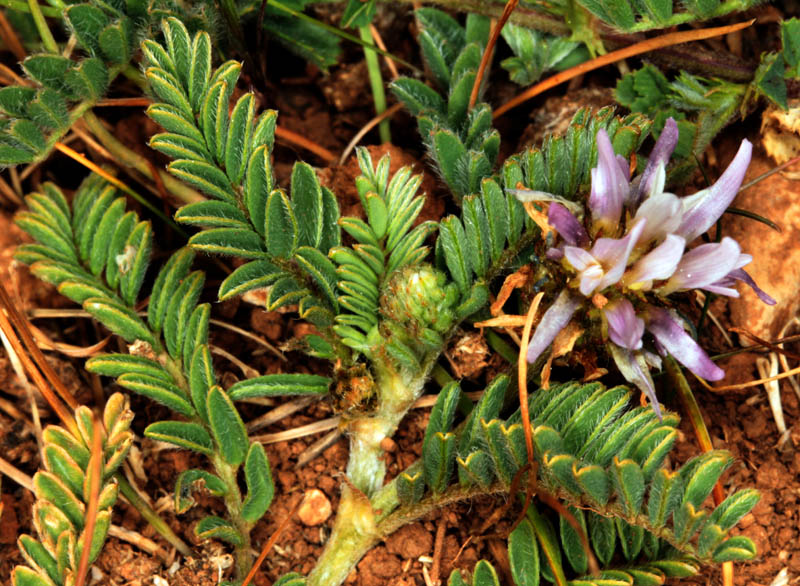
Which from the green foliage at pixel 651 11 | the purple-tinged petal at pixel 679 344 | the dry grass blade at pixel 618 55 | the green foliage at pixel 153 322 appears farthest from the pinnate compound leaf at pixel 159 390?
the green foliage at pixel 651 11

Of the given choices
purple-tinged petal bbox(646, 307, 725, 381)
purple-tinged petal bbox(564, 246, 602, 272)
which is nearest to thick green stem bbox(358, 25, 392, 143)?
purple-tinged petal bbox(564, 246, 602, 272)

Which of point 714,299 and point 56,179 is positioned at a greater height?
point 56,179

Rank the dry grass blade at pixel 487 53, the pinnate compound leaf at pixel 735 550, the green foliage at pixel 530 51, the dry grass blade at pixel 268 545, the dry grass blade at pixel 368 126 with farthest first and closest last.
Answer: the dry grass blade at pixel 368 126 < the green foliage at pixel 530 51 < the dry grass blade at pixel 487 53 < the dry grass blade at pixel 268 545 < the pinnate compound leaf at pixel 735 550

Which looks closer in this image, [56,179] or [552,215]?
[552,215]

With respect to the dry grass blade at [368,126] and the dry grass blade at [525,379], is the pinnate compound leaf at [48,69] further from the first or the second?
the dry grass blade at [525,379]

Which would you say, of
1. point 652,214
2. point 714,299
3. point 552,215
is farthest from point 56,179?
point 714,299

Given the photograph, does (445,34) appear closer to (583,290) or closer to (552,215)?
(552,215)

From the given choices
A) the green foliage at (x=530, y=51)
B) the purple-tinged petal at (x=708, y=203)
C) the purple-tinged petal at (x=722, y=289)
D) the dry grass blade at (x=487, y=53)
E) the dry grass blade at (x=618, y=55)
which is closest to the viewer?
the purple-tinged petal at (x=722, y=289)
